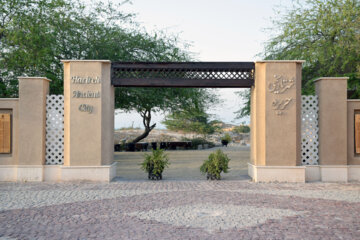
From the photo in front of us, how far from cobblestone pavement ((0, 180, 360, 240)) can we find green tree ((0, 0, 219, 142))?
570 centimetres

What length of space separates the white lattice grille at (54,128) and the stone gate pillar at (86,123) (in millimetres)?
269

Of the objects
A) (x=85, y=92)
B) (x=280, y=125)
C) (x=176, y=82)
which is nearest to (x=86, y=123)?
(x=85, y=92)

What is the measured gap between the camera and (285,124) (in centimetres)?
Result: 980

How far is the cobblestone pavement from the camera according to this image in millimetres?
5199

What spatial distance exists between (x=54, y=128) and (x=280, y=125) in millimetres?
6392

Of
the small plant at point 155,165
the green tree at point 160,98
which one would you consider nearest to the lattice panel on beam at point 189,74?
the small plant at point 155,165

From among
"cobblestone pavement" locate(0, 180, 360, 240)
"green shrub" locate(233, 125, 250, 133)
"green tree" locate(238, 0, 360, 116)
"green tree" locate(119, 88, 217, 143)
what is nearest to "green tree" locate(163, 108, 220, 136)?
"green shrub" locate(233, 125, 250, 133)

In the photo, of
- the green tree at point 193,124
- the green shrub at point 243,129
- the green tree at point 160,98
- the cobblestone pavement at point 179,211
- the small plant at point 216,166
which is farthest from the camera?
the green shrub at point 243,129

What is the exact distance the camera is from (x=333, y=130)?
9977 mm

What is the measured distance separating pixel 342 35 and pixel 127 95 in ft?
31.0

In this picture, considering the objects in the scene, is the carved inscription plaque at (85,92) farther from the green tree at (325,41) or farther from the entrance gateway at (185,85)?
the green tree at (325,41)

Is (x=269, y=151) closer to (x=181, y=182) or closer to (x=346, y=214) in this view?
(x=181, y=182)

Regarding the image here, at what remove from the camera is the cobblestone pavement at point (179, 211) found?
5.20 meters

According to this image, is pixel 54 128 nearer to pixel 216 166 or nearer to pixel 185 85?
pixel 185 85
